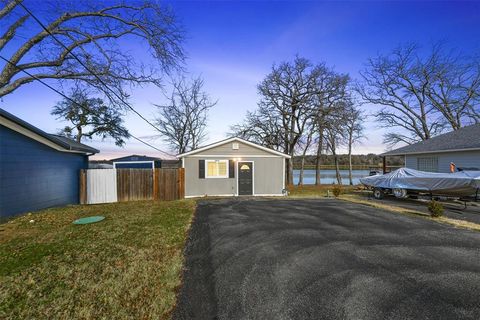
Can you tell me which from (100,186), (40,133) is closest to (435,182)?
(100,186)

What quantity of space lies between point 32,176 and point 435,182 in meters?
17.0

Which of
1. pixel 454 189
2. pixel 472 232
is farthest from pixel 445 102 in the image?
pixel 472 232

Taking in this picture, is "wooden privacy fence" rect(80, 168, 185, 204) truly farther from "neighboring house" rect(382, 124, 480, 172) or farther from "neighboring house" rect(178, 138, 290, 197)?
"neighboring house" rect(382, 124, 480, 172)

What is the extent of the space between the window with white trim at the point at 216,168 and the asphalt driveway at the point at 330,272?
23.3ft

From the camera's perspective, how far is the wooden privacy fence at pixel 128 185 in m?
11.9

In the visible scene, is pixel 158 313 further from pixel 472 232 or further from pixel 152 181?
pixel 152 181

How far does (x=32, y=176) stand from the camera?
891 cm

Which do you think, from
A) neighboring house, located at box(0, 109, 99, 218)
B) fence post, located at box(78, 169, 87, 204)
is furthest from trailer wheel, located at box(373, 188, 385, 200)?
neighboring house, located at box(0, 109, 99, 218)

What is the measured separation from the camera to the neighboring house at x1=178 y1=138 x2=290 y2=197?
1314 cm

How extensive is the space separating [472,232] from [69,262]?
950 cm

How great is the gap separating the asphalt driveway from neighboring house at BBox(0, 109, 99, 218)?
7.08 meters

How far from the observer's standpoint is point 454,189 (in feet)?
30.6

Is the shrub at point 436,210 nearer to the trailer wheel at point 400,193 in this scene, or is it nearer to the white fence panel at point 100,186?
the trailer wheel at point 400,193

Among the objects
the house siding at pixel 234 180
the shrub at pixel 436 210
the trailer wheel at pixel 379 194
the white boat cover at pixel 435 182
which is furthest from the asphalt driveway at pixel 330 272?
the house siding at pixel 234 180
